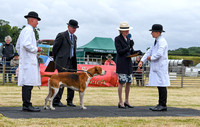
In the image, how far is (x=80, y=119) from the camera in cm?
576

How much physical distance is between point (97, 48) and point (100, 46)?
24.8 inches

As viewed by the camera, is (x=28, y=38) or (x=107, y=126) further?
(x=28, y=38)

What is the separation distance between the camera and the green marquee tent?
91.9 feet

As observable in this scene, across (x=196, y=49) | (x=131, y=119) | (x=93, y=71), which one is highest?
(x=196, y=49)

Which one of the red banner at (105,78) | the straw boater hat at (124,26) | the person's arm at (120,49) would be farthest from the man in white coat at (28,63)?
the red banner at (105,78)

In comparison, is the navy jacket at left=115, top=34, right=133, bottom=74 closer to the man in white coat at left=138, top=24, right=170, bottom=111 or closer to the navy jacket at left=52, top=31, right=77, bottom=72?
the man in white coat at left=138, top=24, right=170, bottom=111

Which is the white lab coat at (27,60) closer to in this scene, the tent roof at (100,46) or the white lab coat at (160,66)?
the white lab coat at (160,66)

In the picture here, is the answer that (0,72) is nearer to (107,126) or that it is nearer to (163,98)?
(163,98)

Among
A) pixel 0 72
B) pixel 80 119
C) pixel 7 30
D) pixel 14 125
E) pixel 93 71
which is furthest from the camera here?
pixel 7 30

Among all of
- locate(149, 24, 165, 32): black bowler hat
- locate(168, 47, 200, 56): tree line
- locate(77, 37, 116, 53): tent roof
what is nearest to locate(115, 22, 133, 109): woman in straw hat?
locate(149, 24, 165, 32): black bowler hat

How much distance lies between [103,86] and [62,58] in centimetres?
914

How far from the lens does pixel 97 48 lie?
28.2 metres

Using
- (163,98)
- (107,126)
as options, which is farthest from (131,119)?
(163,98)

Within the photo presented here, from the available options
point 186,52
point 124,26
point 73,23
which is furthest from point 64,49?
point 186,52
